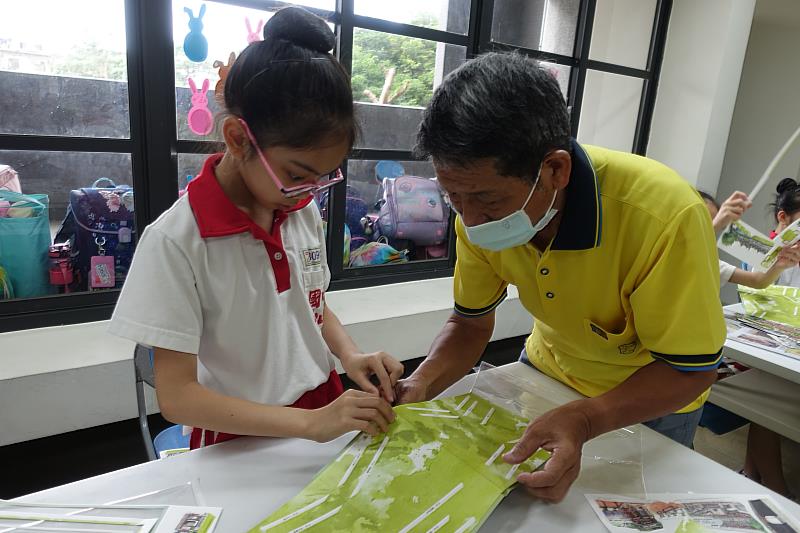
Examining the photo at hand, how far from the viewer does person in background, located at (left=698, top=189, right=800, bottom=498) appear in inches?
87.6

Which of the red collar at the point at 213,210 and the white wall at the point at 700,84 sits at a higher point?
the white wall at the point at 700,84

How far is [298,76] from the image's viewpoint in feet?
2.86

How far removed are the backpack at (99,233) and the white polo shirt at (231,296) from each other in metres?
1.31

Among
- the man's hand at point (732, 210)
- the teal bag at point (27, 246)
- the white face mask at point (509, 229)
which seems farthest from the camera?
the man's hand at point (732, 210)

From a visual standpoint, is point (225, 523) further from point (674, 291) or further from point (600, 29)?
point (600, 29)

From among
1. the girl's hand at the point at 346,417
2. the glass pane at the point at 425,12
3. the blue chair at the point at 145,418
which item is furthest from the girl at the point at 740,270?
the blue chair at the point at 145,418

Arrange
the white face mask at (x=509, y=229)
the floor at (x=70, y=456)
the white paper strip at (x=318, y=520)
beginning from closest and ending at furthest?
the white paper strip at (x=318, y=520), the white face mask at (x=509, y=229), the floor at (x=70, y=456)

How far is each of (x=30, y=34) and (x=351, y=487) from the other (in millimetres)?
2057

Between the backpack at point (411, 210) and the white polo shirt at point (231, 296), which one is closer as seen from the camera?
the white polo shirt at point (231, 296)

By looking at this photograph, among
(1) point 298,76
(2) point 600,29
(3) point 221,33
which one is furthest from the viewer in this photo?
(2) point 600,29

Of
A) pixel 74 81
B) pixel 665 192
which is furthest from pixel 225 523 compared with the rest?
pixel 74 81

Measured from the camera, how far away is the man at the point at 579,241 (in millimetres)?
864

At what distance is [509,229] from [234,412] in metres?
0.59

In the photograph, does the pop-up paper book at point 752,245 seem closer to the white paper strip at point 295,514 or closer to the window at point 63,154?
the white paper strip at point 295,514
